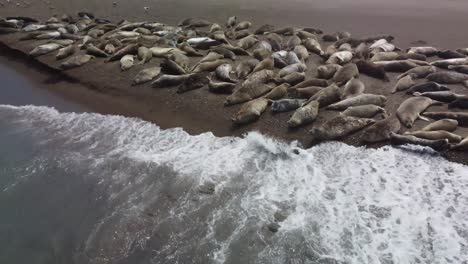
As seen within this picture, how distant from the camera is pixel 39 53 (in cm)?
1234

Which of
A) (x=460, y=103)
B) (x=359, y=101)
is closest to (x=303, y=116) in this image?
(x=359, y=101)

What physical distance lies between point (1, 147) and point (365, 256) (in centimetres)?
688

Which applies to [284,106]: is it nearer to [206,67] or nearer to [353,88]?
[353,88]

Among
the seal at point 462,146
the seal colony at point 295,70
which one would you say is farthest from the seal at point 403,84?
the seal at point 462,146

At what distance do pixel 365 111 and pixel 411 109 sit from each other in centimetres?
82

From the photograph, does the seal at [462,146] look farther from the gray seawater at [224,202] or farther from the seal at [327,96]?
the seal at [327,96]

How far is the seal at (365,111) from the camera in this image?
7.58m

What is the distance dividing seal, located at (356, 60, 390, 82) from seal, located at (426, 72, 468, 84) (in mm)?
938

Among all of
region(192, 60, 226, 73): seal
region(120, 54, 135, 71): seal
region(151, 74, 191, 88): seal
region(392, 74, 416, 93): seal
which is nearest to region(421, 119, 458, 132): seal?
region(392, 74, 416, 93): seal

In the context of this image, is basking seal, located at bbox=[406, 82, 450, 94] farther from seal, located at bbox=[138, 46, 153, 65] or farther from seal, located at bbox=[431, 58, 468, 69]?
seal, located at bbox=[138, 46, 153, 65]

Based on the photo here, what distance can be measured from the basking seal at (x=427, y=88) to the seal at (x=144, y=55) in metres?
6.61

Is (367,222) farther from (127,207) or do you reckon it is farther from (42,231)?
(42,231)

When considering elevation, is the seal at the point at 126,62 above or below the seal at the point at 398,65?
below

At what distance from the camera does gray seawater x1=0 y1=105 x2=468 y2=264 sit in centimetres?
506
